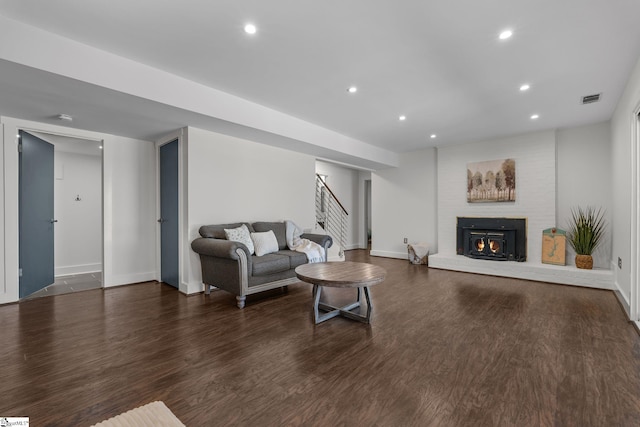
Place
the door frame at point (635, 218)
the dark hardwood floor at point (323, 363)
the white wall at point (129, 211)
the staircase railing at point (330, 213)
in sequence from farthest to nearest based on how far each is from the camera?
the staircase railing at point (330, 213)
the white wall at point (129, 211)
the door frame at point (635, 218)
the dark hardwood floor at point (323, 363)

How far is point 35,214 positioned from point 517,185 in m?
7.65

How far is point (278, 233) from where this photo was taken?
4.57m

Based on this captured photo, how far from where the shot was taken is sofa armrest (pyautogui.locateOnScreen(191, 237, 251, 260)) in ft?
10.8

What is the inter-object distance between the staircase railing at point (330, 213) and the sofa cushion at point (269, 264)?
361 cm

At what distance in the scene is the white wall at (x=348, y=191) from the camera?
798 centimetres

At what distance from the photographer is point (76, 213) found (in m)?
5.36

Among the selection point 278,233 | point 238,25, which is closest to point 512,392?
point 238,25

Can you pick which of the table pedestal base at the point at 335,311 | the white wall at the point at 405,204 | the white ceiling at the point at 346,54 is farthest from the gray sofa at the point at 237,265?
the white wall at the point at 405,204

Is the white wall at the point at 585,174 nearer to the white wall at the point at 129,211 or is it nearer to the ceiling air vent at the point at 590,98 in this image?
the ceiling air vent at the point at 590,98

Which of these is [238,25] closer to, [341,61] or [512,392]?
[341,61]

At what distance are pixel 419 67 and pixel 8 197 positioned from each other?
5051mm

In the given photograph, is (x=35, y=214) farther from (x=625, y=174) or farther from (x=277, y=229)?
(x=625, y=174)

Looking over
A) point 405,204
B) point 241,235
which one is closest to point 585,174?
point 405,204

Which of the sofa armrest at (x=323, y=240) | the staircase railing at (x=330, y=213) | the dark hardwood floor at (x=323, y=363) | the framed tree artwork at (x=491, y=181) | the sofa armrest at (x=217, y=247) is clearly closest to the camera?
the dark hardwood floor at (x=323, y=363)
